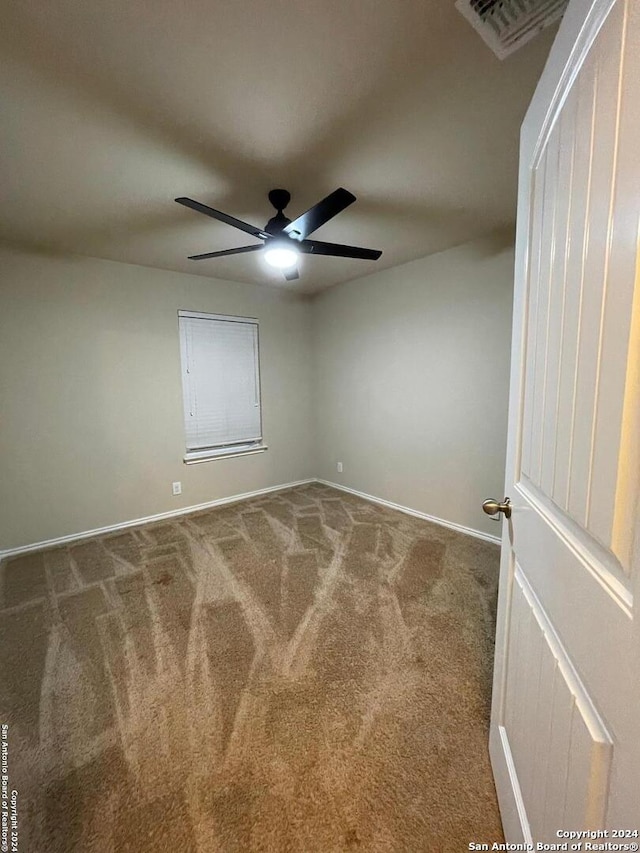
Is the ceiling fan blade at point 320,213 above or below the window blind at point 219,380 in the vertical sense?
above

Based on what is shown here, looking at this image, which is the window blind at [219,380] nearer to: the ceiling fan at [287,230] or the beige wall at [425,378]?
the beige wall at [425,378]

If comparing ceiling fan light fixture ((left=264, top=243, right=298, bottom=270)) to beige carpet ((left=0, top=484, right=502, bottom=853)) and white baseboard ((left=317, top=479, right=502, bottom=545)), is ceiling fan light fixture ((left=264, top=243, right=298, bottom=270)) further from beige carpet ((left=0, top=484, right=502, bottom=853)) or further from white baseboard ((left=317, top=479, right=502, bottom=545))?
white baseboard ((left=317, top=479, right=502, bottom=545))

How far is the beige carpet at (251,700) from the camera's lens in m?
1.00

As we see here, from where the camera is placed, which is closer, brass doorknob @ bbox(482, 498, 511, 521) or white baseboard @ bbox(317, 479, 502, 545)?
brass doorknob @ bbox(482, 498, 511, 521)

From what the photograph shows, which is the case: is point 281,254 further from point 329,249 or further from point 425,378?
point 425,378

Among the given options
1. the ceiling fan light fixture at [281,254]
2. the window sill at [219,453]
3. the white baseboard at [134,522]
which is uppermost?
the ceiling fan light fixture at [281,254]

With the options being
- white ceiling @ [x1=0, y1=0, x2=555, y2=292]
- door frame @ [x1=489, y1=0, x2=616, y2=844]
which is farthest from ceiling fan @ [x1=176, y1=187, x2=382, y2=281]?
door frame @ [x1=489, y1=0, x2=616, y2=844]

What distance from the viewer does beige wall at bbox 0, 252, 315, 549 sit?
2592 millimetres

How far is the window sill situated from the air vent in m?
3.37

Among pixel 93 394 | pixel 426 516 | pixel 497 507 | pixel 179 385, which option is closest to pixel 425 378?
pixel 426 516

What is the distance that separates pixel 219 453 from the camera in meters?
3.61

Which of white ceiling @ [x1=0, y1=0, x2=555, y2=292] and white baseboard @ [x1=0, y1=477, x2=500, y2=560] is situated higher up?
white ceiling @ [x1=0, y1=0, x2=555, y2=292]

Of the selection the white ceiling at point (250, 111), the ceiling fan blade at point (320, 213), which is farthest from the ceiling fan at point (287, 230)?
the white ceiling at point (250, 111)

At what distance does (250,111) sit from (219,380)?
247 centimetres
